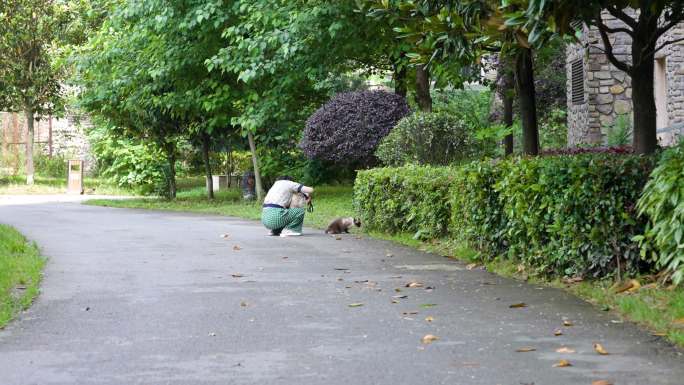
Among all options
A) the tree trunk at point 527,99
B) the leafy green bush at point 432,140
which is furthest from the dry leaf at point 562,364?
the leafy green bush at point 432,140

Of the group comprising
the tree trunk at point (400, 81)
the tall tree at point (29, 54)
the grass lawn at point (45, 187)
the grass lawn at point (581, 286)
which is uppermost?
the tall tree at point (29, 54)

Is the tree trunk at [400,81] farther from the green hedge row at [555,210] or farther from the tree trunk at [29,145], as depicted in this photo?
the tree trunk at [29,145]

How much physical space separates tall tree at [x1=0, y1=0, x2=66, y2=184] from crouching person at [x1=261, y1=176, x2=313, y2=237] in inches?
848

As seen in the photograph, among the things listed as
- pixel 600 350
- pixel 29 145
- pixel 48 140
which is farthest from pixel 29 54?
pixel 600 350

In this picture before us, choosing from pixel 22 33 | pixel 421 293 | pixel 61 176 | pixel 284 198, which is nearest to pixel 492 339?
pixel 421 293

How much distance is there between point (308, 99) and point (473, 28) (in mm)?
20585

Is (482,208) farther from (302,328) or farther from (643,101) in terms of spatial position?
(302,328)

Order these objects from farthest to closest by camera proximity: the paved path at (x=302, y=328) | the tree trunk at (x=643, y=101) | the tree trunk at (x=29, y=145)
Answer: the tree trunk at (x=29, y=145) → the tree trunk at (x=643, y=101) → the paved path at (x=302, y=328)

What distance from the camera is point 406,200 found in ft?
54.1

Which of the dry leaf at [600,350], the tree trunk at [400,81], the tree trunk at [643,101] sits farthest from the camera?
the tree trunk at [400,81]

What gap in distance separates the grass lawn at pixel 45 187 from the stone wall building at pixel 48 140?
1301 mm

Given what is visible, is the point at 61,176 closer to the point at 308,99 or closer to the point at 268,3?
the point at 308,99

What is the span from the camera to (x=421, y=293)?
33.7 ft

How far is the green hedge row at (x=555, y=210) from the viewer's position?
9.78 meters
